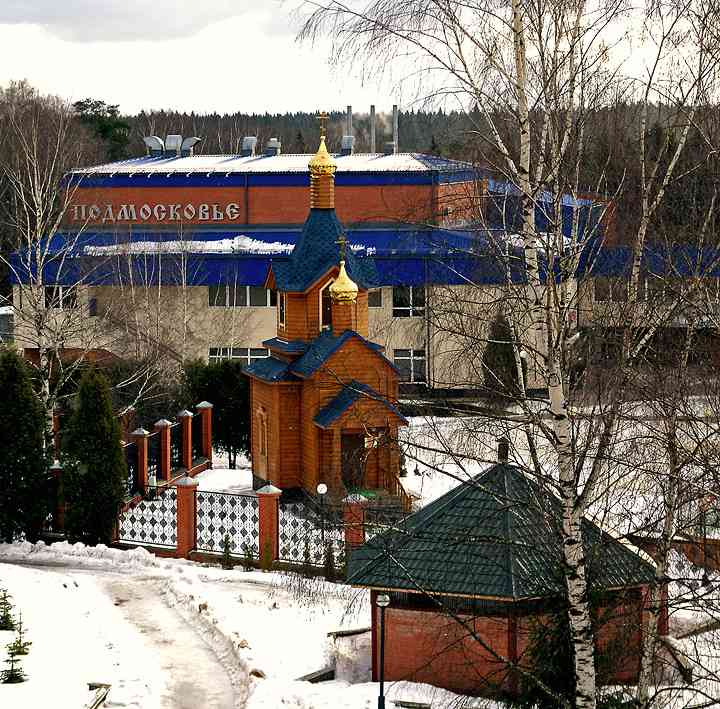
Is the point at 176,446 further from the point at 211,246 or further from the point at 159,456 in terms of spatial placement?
the point at 211,246

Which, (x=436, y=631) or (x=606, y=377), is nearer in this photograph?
(x=606, y=377)

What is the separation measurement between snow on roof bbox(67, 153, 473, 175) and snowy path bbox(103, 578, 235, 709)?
70.8 ft

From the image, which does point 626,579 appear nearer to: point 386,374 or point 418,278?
point 386,374

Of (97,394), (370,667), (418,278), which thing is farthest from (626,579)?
(418,278)

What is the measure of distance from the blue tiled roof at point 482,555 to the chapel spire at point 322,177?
9124 millimetres

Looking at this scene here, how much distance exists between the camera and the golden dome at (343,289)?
20.4 m

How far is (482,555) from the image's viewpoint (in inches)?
475

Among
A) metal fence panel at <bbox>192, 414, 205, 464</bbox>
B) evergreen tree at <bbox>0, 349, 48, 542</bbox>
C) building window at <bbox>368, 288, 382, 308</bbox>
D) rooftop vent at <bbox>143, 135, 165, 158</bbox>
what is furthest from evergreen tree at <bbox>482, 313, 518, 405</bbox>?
rooftop vent at <bbox>143, 135, 165, 158</bbox>

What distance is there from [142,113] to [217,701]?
259ft

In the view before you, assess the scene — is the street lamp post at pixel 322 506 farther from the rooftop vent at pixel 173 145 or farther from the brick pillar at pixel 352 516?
the rooftop vent at pixel 173 145

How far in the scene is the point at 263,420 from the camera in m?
21.8

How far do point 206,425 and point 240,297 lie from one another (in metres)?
10.6

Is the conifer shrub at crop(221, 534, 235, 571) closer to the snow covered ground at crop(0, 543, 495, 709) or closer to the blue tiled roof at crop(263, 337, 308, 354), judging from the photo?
the snow covered ground at crop(0, 543, 495, 709)

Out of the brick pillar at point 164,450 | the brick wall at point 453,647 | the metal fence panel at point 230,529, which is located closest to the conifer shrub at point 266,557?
the metal fence panel at point 230,529
